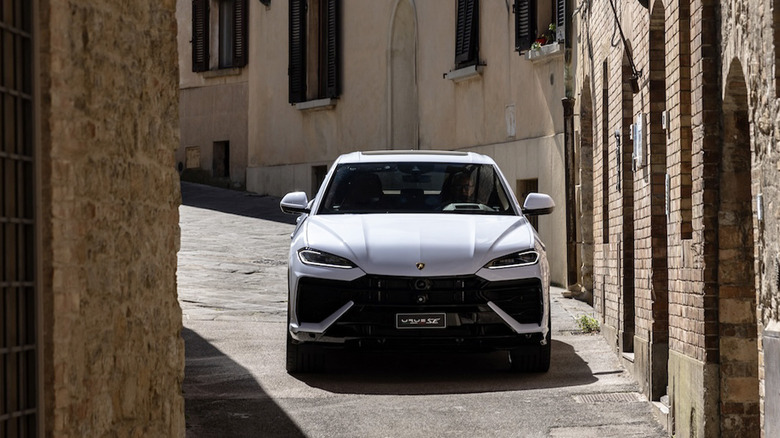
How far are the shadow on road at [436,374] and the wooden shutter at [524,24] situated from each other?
26.3ft

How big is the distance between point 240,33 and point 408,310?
1927 cm

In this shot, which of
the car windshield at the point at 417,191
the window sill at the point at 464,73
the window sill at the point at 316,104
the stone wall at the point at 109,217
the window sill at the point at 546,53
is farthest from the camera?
the window sill at the point at 316,104

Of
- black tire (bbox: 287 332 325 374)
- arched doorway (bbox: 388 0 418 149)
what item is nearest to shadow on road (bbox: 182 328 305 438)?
black tire (bbox: 287 332 325 374)

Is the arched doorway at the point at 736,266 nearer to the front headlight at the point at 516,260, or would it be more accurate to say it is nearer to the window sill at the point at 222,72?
the front headlight at the point at 516,260

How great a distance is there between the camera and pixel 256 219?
22.9 m

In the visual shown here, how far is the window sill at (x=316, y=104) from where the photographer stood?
2520 cm

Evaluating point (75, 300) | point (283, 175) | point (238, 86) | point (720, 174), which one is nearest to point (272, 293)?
point (720, 174)

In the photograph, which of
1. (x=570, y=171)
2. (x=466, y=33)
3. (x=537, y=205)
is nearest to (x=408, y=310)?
(x=537, y=205)

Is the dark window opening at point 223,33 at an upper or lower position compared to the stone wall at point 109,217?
upper

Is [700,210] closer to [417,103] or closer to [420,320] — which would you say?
[420,320]

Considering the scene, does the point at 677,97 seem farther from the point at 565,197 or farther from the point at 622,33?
the point at 565,197

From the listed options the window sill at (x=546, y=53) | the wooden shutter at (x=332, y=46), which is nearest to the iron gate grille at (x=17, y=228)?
the window sill at (x=546, y=53)

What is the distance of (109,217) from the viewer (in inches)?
214

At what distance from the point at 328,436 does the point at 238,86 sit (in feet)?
69.0
